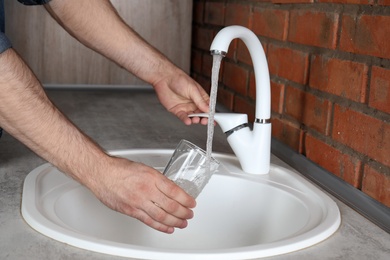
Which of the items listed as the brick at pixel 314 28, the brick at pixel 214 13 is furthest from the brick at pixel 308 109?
the brick at pixel 214 13

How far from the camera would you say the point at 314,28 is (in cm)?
130

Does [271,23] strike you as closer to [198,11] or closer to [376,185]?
[376,185]

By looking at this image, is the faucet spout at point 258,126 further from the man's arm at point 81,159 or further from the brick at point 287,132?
the man's arm at point 81,159

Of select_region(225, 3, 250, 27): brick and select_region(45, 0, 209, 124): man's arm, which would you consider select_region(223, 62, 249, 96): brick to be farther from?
select_region(45, 0, 209, 124): man's arm

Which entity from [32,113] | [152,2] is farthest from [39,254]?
[152,2]

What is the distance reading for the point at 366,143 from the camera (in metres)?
1.11

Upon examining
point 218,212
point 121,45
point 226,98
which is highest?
point 121,45

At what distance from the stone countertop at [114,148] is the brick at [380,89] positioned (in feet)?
0.64

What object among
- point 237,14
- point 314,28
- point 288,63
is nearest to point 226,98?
point 237,14

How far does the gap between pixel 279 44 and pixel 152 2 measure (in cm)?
86

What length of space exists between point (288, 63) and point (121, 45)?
1.33ft

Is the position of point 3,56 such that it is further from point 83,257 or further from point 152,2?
point 152,2

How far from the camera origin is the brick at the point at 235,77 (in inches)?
68.4

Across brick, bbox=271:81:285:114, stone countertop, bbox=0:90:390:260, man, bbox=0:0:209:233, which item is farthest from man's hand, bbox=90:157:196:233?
brick, bbox=271:81:285:114
